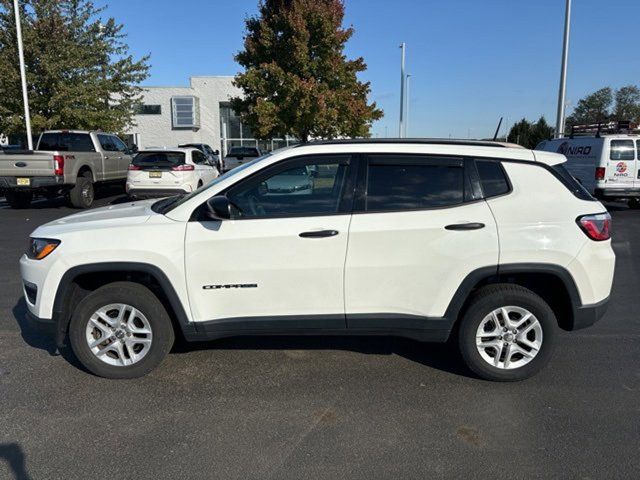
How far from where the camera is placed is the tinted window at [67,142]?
43.5ft

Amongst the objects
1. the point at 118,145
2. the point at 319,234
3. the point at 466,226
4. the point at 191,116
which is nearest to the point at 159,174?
the point at 118,145

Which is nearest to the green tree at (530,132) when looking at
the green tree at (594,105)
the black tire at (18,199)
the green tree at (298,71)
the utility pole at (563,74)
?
the green tree at (594,105)

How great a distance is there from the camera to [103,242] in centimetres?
335

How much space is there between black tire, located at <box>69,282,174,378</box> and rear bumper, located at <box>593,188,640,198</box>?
12.3 m

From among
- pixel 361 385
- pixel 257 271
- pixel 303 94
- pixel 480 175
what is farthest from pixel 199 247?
pixel 303 94

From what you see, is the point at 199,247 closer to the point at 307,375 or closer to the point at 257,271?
the point at 257,271

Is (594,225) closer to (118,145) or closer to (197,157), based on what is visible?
(197,157)

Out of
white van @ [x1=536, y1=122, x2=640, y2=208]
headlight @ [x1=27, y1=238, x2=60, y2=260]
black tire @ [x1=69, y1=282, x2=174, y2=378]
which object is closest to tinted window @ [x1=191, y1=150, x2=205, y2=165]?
headlight @ [x1=27, y1=238, x2=60, y2=260]

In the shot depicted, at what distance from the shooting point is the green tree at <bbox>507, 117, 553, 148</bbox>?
142ft

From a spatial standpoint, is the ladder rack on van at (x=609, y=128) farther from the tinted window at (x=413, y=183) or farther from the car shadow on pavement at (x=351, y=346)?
the tinted window at (x=413, y=183)

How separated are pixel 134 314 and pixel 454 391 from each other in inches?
92.8

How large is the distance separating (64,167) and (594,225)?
11.9 metres

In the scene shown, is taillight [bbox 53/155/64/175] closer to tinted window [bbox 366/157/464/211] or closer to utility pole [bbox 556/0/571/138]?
tinted window [bbox 366/157/464/211]

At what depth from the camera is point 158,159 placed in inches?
476
